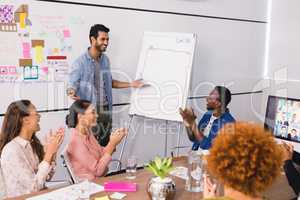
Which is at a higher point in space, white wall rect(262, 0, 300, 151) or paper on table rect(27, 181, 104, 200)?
white wall rect(262, 0, 300, 151)

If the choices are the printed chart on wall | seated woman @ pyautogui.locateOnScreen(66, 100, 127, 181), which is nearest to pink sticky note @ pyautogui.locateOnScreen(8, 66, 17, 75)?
the printed chart on wall

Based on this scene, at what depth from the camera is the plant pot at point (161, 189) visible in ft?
6.40

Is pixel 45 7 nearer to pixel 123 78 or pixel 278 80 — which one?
pixel 123 78

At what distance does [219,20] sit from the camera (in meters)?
4.65

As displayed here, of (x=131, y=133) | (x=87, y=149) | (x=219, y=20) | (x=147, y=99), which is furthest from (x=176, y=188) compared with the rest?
(x=219, y=20)

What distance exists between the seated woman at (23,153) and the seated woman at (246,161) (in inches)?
51.4

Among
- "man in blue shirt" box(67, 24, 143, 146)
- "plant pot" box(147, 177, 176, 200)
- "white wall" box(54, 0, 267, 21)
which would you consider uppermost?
"white wall" box(54, 0, 267, 21)

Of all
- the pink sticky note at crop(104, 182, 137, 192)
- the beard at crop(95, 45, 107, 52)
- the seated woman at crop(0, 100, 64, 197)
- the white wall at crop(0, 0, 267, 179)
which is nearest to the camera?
the pink sticky note at crop(104, 182, 137, 192)

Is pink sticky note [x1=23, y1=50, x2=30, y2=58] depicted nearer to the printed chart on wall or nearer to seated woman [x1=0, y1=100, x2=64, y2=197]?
the printed chart on wall

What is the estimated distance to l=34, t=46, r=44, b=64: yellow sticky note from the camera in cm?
318

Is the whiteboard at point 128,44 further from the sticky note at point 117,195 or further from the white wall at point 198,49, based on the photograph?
the sticky note at point 117,195

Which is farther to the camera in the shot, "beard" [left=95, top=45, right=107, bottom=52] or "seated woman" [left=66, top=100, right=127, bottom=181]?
"beard" [left=95, top=45, right=107, bottom=52]

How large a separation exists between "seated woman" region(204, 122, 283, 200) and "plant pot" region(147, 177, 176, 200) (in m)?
0.52

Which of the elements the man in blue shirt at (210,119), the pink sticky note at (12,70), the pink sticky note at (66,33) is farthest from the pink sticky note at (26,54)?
the man in blue shirt at (210,119)
